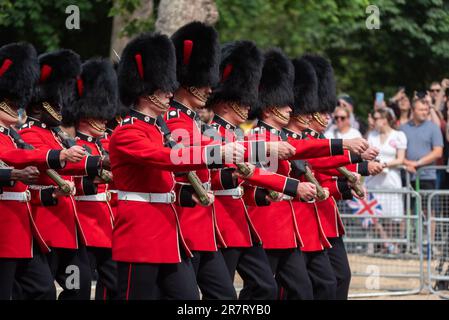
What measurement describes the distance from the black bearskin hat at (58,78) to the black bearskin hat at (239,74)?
3.38 ft

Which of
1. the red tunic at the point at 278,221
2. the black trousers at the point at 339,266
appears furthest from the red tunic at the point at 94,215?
the black trousers at the point at 339,266

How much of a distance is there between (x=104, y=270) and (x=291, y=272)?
4.07 ft

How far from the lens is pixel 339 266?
29.4 feet

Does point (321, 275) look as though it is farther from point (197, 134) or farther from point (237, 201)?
point (197, 134)

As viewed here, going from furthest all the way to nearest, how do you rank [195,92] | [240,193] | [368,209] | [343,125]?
[343,125]
[368,209]
[240,193]
[195,92]

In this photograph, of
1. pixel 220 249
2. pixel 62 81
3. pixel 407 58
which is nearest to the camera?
pixel 220 249

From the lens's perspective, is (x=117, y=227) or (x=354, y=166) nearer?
(x=117, y=227)

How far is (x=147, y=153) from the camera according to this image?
6684 mm

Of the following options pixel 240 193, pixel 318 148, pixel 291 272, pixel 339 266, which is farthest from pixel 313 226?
pixel 318 148

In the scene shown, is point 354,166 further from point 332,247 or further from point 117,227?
point 117,227

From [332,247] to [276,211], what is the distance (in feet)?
2.66

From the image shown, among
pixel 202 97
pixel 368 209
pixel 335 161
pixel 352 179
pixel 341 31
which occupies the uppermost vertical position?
pixel 341 31

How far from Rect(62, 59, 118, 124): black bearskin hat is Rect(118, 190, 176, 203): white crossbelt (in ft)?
6.68
